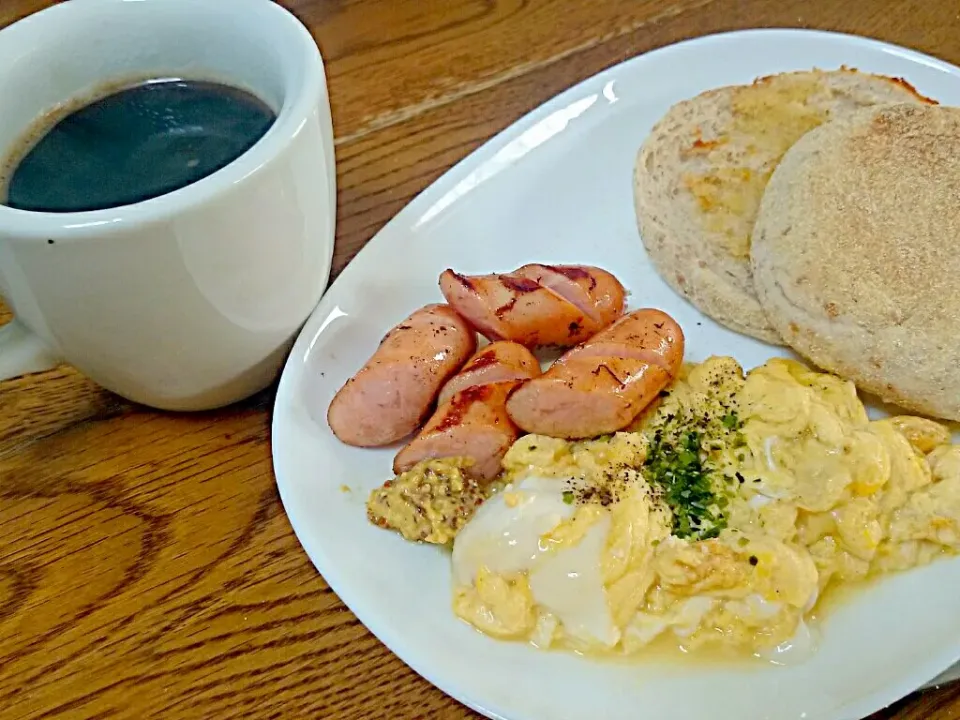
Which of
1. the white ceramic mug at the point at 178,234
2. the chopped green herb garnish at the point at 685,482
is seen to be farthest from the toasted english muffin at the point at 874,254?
the white ceramic mug at the point at 178,234

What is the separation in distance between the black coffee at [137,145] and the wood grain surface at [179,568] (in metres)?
0.49

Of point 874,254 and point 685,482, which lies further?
point 874,254

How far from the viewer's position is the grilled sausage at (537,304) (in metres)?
1.67

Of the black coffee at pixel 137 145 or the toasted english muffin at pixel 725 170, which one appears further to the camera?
the toasted english muffin at pixel 725 170

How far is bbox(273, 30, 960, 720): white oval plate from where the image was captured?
1.28 m

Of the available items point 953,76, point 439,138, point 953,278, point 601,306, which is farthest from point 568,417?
point 953,76

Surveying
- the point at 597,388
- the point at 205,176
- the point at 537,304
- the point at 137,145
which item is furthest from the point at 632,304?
the point at 137,145

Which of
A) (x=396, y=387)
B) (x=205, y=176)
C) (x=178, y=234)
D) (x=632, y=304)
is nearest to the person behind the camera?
(x=178, y=234)

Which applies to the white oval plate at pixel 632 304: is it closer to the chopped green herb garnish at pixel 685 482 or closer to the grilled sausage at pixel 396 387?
the grilled sausage at pixel 396 387

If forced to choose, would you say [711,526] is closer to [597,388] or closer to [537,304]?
[597,388]

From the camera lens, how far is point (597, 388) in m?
1.50

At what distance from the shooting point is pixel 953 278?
1.56 metres

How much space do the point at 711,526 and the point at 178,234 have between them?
0.96 metres

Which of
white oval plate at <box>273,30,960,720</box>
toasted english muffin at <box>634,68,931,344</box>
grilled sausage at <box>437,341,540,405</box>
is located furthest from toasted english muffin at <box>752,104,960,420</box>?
grilled sausage at <box>437,341,540,405</box>
